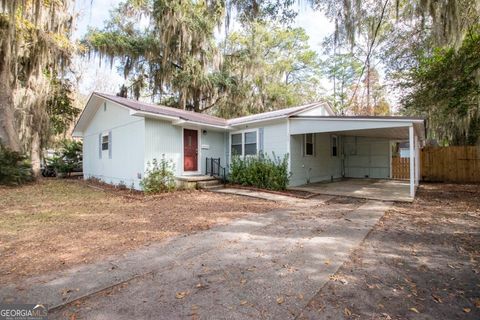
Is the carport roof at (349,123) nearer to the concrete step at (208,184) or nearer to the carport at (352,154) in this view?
the carport at (352,154)

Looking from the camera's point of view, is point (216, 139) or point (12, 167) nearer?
point (12, 167)

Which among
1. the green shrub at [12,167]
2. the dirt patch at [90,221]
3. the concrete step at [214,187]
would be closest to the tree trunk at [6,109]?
the green shrub at [12,167]

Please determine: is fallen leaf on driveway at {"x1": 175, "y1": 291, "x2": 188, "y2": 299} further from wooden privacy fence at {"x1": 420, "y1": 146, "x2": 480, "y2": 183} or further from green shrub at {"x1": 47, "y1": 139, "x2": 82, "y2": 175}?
green shrub at {"x1": 47, "y1": 139, "x2": 82, "y2": 175}

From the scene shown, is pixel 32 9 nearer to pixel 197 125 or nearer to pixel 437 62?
pixel 197 125

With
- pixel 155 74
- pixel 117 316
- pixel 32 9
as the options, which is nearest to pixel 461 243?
pixel 117 316

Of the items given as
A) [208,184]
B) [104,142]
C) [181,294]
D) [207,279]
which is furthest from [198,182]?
[181,294]

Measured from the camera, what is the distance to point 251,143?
1120 cm

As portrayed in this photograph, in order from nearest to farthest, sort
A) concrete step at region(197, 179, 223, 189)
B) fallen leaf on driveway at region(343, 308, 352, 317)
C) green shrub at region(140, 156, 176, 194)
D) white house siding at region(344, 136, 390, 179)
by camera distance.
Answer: fallen leaf on driveway at region(343, 308, 352, 317), green shrub at region(140, 156, 176, 194), concrete step at region(197, 179, 223, 189), white house siding at region(344, 136, 390, 179)

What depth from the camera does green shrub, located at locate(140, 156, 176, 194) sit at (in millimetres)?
9039

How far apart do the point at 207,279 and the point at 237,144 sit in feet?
30.0

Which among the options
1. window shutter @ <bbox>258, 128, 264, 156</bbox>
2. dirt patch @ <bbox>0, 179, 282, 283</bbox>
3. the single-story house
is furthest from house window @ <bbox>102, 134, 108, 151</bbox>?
window shutter @ <bbox>258, 128, 264, 156</bbox>

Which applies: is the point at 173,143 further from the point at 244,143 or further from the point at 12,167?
the point at 12,167

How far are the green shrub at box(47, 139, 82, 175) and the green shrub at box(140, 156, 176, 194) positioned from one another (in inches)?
365

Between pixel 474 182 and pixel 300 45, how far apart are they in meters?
18.5
